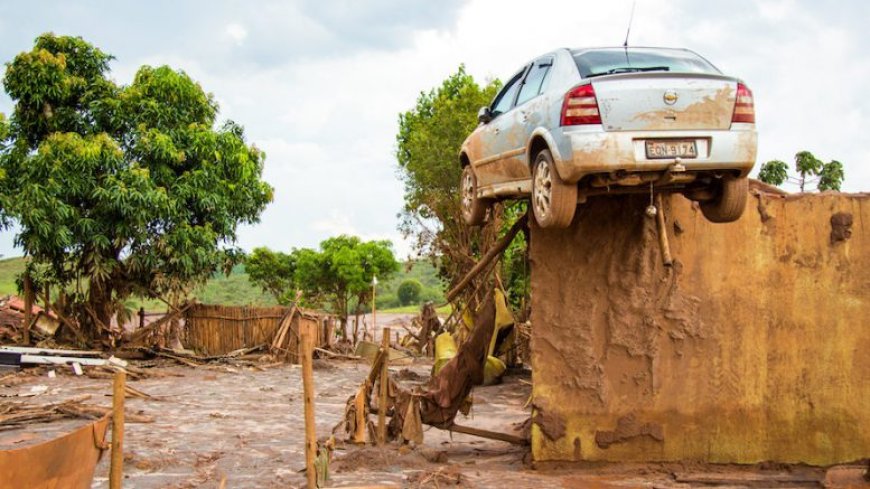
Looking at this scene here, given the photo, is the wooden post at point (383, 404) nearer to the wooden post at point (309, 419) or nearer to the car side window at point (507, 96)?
the wooden post at point (309, 419)

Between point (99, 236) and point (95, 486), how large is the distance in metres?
12.8

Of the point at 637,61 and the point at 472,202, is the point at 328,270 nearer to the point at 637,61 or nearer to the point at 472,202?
the point at 472,202

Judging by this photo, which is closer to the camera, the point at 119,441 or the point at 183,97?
the point at 119,441

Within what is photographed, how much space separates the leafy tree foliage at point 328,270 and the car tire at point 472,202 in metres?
28.1

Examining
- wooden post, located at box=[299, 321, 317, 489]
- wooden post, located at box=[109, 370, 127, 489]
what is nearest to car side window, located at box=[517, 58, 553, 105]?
wooden post, located at box=[299, 321, 317, 489]

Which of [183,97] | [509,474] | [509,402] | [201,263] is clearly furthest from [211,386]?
[509,474]

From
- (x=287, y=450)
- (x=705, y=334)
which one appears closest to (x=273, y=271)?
(x=287, y=450)

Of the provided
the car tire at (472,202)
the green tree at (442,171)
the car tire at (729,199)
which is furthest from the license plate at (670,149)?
the green tree at (442,171)

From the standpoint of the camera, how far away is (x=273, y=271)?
3991 cm

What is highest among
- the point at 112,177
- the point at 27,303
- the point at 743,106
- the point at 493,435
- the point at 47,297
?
the point at 112,177

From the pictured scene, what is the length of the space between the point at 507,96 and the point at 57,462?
5.46 m

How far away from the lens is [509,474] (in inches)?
336

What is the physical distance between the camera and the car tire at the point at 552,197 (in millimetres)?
6738

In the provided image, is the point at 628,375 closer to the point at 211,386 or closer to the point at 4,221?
the point at 211,386
